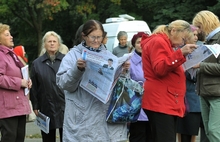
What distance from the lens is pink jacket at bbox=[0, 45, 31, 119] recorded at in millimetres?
6336

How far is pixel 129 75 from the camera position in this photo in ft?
16.3

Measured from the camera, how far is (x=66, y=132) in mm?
4723

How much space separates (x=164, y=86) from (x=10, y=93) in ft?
6.80

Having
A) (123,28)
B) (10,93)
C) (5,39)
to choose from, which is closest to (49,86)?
(10,93)

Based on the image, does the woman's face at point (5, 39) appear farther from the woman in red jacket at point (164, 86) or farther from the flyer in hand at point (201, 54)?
the flyer in hand at point (201, 54)

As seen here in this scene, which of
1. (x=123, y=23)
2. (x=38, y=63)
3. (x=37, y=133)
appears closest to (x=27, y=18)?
(x=123, y=23)

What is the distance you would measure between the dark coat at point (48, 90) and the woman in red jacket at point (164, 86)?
1.93 metres

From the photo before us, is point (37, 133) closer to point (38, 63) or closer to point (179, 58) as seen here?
point (38, 63)

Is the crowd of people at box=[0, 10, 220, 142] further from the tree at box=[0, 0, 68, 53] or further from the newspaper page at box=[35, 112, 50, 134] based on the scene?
the tree at box=[0, 0, 68, 53]

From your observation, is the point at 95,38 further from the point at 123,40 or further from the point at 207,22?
the point at 123,40

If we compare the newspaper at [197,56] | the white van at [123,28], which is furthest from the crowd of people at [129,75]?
the white van at [123,28]

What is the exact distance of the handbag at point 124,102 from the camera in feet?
15.3

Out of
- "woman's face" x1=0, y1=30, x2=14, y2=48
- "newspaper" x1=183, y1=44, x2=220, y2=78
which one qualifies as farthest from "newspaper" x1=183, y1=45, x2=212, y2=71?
"woman's face" x1=0, y1=30, x2=14, y2=48

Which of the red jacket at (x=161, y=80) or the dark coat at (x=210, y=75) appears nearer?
the red jacket at (x=161, y=80)
